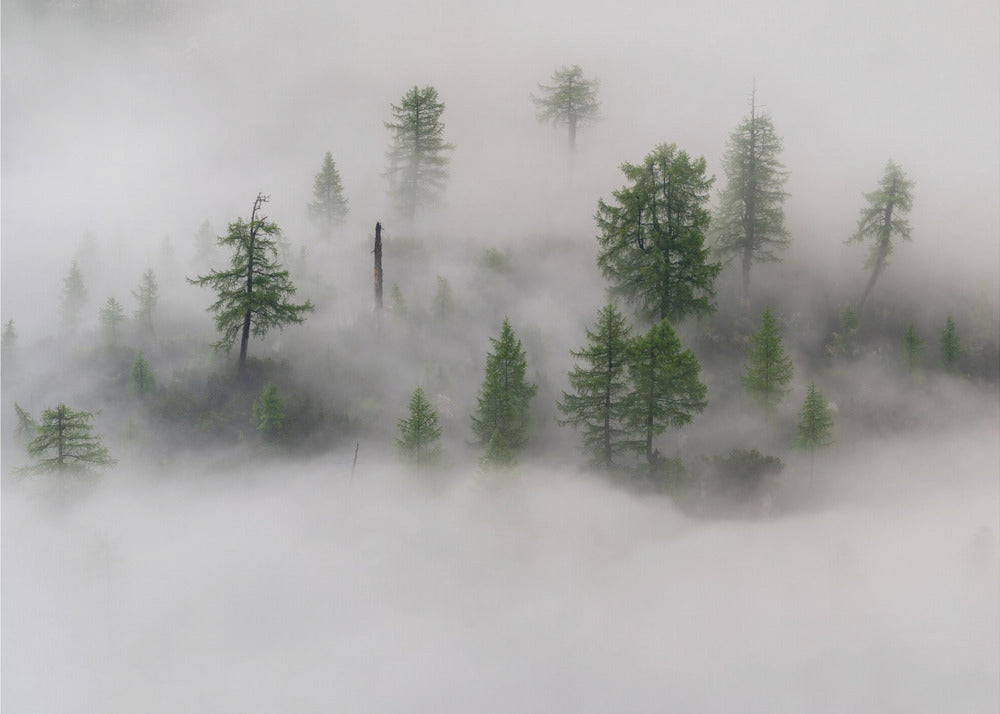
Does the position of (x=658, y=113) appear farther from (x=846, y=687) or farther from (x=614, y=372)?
(x=846, y=687)

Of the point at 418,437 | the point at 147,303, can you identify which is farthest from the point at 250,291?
the point at 147,303

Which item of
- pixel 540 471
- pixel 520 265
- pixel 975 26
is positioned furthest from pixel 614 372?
pixel 975 26

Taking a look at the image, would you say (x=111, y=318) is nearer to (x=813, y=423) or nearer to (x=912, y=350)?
(x=813, y=423)

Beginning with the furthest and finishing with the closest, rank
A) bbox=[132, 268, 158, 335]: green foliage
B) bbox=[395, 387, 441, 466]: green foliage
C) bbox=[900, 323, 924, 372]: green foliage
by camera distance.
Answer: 1. bbox=[132, 268, 158, 335]: green foliage
2. bbox=[900, 323, 924, 372]: green foliage
3. bbox=[395, 387, 441, 466]: green foliage

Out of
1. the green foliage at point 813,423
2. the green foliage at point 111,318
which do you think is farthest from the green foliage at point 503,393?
the green foliage at point 111,318

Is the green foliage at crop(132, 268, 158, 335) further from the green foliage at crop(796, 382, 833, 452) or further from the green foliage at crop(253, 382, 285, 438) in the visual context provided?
the green foliage at crop(796, 382, 833, 452)

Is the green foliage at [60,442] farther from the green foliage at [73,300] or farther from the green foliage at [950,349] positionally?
the green foliage at [950,349]

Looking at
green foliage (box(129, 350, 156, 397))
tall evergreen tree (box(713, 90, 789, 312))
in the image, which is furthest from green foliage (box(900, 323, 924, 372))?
green foliage (box(129, 350, 156, 397))
